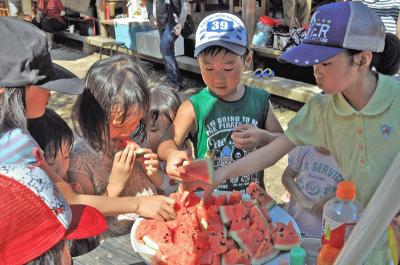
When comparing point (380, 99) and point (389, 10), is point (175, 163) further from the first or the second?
point (389, 10)

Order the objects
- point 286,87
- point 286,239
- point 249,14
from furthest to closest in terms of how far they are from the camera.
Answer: point 249,14, point 286,87, point 286,239

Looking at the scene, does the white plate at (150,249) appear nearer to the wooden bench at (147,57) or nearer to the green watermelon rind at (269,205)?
the green watermelon rind at (269,205)

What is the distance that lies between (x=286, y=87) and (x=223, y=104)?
3.87 m

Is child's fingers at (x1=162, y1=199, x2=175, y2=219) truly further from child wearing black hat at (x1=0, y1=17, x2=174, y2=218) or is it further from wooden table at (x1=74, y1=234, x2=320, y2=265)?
child wearing black hat at (x1=0, y1=17, x2=174, y2=218)

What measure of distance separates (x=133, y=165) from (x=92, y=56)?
8.87 metres

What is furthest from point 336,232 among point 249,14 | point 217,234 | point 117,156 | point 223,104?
point 249,14

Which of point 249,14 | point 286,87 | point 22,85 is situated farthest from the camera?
point 249,14

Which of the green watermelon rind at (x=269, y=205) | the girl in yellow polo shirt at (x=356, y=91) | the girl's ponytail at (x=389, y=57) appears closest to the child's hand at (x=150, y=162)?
the green watermelon rind at (x=269, y=205)

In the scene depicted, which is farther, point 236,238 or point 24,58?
point 236,238

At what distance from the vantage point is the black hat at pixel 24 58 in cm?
146

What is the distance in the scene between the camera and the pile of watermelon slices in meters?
1.59

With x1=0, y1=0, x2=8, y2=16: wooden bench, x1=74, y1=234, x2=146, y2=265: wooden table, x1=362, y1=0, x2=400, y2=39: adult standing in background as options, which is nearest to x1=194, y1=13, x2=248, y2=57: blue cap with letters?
x1=74, y1=234, x2=146, y2=265: wooden table

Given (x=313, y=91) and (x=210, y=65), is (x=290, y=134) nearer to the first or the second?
(x=210, y=65)

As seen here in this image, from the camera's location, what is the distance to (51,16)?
434 inches
